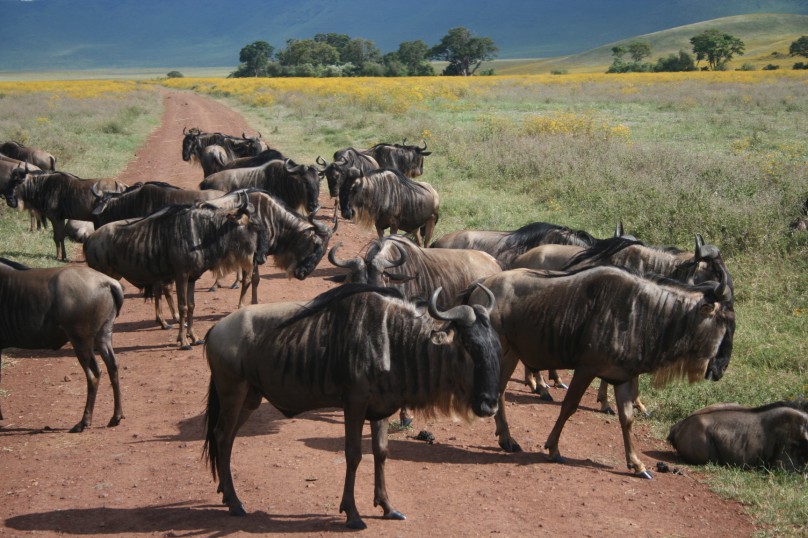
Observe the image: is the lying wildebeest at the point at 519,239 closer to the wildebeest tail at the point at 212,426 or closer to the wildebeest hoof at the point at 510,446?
the wildebeest hoof at the point at 510,446

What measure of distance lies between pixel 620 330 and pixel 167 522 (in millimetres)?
3793

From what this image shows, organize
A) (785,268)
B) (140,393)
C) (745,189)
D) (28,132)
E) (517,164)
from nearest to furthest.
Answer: (140,393)
(785,268)
(745,189)
(517,164)
(28,132)

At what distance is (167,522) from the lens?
223 inches

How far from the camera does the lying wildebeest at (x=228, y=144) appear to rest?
20156 mm

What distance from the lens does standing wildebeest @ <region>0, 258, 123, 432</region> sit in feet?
24.7

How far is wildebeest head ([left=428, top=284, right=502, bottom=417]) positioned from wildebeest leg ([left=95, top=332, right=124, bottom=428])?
3.70 metres

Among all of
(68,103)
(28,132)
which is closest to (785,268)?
(28,132)

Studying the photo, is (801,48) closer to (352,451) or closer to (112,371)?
(112,371)

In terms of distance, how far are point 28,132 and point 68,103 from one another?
1829 centimetres

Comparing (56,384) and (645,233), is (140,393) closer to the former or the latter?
(56,384)

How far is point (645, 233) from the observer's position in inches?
542

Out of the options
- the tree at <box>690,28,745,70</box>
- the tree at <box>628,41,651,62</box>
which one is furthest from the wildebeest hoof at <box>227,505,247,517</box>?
the tree at <box>628,41,651,62</box>

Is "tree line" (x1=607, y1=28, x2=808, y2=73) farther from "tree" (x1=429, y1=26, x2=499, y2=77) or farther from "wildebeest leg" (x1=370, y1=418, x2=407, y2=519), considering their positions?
"wildebeest leg" (x1=370, y1=418, x2=407, y2=519)

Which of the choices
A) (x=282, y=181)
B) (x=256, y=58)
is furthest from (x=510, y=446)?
(x=256, y=58)
